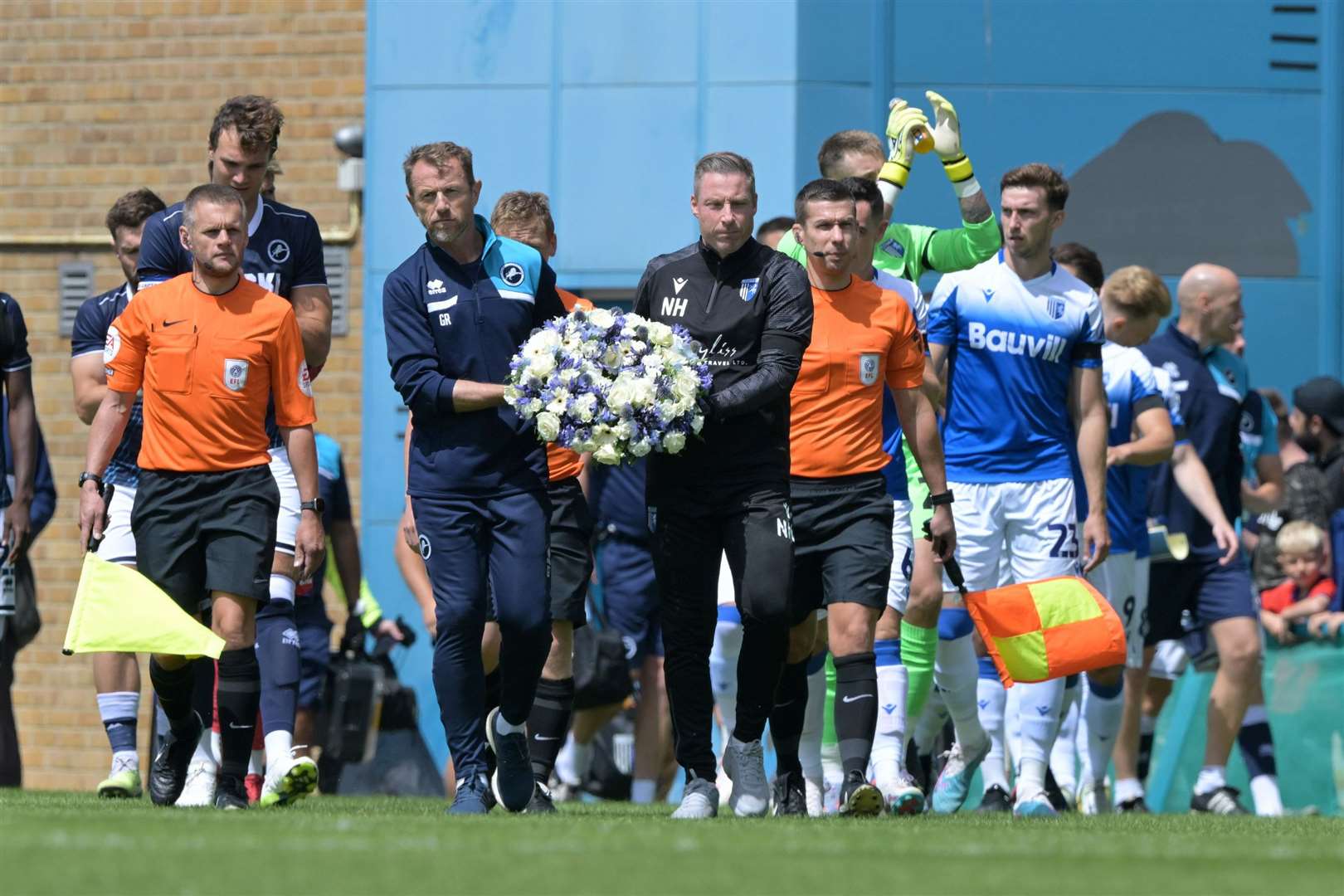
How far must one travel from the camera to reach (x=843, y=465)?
28.8 ft

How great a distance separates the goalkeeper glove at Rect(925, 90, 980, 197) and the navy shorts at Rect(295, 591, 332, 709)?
4.28 metres

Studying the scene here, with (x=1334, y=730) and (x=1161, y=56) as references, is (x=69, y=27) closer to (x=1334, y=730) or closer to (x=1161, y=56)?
(x=1161, y=56)

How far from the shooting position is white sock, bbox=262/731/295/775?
867cm

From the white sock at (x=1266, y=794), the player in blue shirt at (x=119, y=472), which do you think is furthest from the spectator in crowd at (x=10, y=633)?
the white sock at (x=1266, y=794)

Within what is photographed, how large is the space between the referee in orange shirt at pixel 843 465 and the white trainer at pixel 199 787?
2074 millimetres

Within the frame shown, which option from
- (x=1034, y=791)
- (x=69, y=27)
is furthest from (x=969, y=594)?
(x=69, y=27)

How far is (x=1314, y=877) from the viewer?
593 cm

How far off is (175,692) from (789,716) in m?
2.20

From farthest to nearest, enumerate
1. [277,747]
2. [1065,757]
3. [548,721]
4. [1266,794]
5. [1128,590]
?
1. [1266,794]
2. [1065,757]
3. [1128,590]
4. [548,721]
5. [277,747]

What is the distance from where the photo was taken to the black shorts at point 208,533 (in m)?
8.38

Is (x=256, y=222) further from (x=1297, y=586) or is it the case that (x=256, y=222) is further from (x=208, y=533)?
(x=1297, y=586)

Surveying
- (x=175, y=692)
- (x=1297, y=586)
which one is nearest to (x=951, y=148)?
(x=175, y=692)

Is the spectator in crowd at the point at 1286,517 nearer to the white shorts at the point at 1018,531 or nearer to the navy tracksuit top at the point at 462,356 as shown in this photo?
the white shorts at the point at 1018,531

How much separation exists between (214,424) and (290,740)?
1238mm
